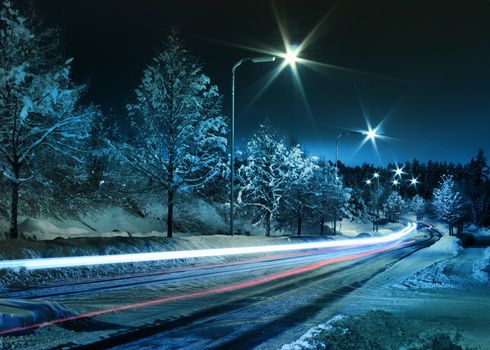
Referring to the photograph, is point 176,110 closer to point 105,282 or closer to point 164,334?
point 105,282

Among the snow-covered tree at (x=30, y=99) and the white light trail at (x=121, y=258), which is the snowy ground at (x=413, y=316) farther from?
the snow-covered tree at (x=30, y=99)

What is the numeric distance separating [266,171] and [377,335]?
32.7 metres

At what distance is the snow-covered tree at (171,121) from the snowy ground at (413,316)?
39.4 ft

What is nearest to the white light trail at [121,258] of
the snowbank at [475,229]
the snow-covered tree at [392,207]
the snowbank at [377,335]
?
the snowbank at [377,335]

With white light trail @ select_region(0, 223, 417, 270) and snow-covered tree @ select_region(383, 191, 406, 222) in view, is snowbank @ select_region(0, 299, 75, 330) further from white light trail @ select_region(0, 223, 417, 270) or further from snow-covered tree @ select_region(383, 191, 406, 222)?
snow-covered tree @ select_region(383, 191, 406, 222)

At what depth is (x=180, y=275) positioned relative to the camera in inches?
559

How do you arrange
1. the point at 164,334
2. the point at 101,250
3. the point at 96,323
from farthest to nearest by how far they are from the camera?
the point at 101,250
the point at 96,323
the point at 164,334

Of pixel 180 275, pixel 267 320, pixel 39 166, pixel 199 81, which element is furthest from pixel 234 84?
pixel 267 320

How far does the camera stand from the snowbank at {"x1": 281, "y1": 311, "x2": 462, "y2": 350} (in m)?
6.11

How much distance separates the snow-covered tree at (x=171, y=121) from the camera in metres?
22.6

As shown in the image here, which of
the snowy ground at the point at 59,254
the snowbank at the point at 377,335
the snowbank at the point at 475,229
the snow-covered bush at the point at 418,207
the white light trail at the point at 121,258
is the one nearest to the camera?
the snowbank at the point at 377,335

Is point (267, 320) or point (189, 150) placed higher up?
point (189, 150)

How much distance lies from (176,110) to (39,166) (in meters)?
6.85

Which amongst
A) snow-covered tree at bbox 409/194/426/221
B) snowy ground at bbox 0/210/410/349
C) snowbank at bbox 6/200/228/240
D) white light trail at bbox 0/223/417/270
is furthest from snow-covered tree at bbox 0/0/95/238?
snow-covered tree at bbox 409/194/426/221
